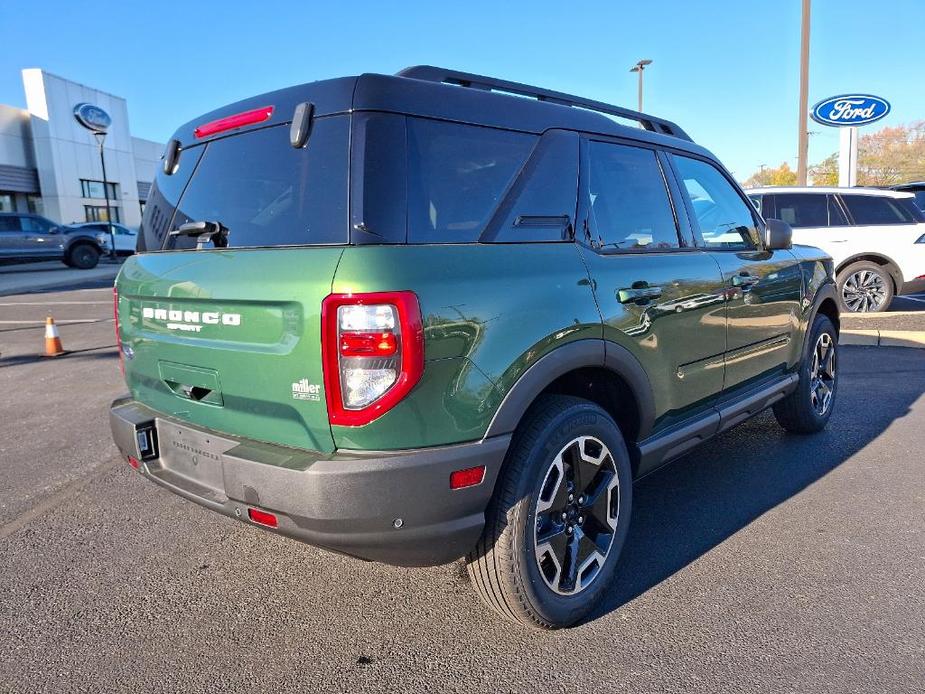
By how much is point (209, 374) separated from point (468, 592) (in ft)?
4.49

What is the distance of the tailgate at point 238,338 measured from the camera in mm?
2033

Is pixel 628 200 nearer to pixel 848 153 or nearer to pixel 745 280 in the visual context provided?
pixel 745 280

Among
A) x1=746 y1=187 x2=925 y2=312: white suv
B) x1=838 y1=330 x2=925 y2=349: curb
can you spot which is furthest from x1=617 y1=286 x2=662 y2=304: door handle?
x1=746 y1=187 x2=925 y2=312: white suv

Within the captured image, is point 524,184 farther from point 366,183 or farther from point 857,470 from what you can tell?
point 857,470

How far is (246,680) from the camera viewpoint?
2225 millimetres

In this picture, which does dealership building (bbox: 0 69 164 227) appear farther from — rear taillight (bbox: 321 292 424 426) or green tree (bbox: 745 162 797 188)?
green tree (bbox: 745 162 797 188)

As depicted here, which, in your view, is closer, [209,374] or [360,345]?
[360,345]

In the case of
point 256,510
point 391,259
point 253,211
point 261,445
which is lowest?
point 256,510

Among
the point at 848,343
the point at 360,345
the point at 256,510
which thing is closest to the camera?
the point at 360,345

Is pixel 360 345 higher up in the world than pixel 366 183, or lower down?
lower down

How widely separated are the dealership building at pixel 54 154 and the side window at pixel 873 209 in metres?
38.0

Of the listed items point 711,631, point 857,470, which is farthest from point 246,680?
point 857,470

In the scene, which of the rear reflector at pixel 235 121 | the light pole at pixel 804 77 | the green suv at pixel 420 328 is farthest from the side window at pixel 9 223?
the rear reflector at pixel 235 121

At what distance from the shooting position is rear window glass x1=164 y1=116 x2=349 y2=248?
84.4 inches
